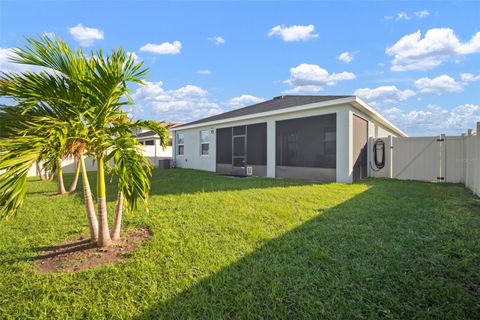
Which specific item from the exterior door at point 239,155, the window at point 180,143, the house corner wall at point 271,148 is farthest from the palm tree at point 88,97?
the window at point 180,143

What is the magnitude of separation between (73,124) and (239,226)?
2.67 meters

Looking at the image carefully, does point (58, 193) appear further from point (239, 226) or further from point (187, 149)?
point (187, 149)

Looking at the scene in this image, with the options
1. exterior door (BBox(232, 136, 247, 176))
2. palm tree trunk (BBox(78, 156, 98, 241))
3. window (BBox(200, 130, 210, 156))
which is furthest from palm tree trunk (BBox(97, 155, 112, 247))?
window (BBox(200, 130, 210, 156))

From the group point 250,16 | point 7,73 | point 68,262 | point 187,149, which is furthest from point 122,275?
point 187,149

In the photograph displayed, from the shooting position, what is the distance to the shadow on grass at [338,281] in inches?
74.0

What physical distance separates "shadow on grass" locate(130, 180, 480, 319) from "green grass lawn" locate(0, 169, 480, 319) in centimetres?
1

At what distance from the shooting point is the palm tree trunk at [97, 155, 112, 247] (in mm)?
2953

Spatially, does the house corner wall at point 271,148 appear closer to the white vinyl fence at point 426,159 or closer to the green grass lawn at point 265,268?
the white vinyl fence at point 426,159

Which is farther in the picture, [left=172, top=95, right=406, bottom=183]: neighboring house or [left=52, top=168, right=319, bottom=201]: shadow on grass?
[left=172, top=95, right=406, bottom=183]: neighboring house

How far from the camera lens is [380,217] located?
4.29 meters

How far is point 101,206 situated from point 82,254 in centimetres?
66

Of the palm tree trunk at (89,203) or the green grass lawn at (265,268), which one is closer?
the green grass lawn at (265,268)

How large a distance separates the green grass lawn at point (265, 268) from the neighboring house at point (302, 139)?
4015mm

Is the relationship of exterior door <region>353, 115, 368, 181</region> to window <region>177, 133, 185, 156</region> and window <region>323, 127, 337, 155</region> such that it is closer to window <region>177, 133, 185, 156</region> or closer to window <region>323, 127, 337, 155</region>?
window <region>323, 127, 337, 155</region>
